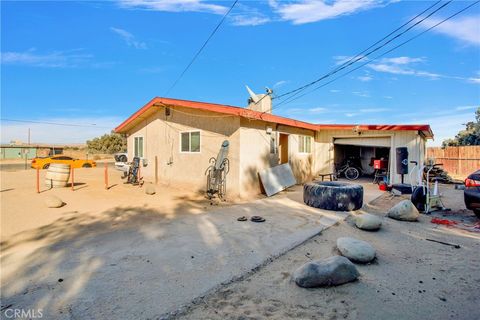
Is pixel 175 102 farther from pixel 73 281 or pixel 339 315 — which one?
pixel 339 315

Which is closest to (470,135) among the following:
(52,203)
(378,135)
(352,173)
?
(352,173)

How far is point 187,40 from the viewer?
35.6 feet

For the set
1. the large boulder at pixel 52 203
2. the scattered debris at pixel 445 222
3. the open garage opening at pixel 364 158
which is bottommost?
the scattered debris at pixel 445 222

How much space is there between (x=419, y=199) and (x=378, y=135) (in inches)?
224

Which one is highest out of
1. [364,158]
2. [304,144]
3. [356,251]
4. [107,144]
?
[107,144]

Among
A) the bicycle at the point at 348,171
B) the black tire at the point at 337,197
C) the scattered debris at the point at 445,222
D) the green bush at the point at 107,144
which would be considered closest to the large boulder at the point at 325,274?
the black tire at the point at 337,197

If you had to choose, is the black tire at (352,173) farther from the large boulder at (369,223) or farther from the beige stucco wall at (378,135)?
the large boulder at (369,223)

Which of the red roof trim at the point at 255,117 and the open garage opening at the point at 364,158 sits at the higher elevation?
the red roof trim at the point at 255,117

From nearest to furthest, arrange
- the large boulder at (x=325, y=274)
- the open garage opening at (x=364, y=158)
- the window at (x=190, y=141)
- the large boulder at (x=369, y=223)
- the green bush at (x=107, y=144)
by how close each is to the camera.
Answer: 1. the large boulder at (x=325, y=274)
2. the large boulder at (x=369, y=223)
3. the window at (x=190, y=141)
4. the open garage opening at (x=364, y=158)
5. the green bush at (x=107, y=144)

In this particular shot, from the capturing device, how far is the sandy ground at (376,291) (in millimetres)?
2521

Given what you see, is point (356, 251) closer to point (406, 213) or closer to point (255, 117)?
point (406, 213)

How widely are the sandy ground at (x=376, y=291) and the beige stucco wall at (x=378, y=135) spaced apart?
7491 millimetres

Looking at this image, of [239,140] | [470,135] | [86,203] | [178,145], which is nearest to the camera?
[86,203]

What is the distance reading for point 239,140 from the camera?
8.27 meters
